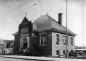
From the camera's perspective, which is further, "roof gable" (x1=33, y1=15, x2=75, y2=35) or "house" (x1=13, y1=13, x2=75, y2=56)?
"roof gable" (x1=33, y1=15, x2=75, y2=35)

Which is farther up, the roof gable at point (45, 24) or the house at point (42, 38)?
the roof gable at point (45, 24)

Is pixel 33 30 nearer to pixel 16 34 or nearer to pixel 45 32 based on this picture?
pixel 45 32

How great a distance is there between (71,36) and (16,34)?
40.8ft

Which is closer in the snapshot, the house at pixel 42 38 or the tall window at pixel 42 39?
the house at pixel 42 38

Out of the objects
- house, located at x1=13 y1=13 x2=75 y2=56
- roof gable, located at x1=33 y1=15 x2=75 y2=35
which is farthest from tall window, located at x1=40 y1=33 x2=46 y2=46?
roof gable, located at x1=33 y1=15 x2=75 y2=35

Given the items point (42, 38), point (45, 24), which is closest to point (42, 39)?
point (42, 38)

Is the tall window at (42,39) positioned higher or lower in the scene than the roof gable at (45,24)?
lower

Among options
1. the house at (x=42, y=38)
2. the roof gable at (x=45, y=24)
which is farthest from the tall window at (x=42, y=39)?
the roof gable at (x=45, y=24)

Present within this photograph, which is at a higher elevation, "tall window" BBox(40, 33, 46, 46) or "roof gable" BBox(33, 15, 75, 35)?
"roof gable" BBox(33, 15, 75, 35)

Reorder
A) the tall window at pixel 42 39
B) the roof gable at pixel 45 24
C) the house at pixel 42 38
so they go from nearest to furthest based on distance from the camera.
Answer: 1. the house at pixel 42 38
2. the tall window at pixel 42 39
3. the roof gable at pixel 45 24

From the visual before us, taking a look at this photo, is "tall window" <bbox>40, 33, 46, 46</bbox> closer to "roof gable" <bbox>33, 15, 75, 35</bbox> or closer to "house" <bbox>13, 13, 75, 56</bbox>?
"house" <bbox>13, 13, 75, 56</bbox>

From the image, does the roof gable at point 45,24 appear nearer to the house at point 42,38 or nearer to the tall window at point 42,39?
the house at point 42,38

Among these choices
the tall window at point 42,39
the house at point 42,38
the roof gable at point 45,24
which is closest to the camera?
the house at point 42,38

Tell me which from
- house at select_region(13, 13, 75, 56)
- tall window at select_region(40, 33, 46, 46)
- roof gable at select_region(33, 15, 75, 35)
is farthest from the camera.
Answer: roof gable at select_region(33, 15, 75, 35)
